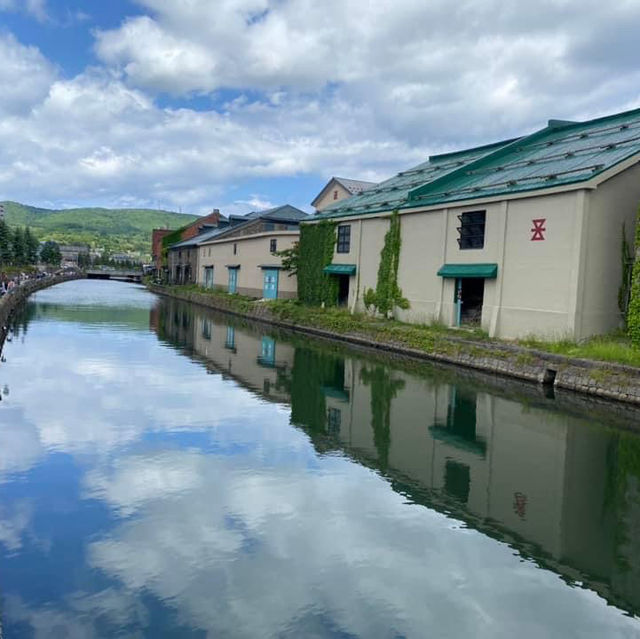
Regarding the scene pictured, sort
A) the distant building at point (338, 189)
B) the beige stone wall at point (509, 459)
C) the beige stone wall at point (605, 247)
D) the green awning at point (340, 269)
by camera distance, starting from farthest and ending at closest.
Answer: the distant building at point (338, 189) < the green awning at point (340, 269) < the beige stone wall at point (605, 247) < the beige stone wall at point (509, 459)

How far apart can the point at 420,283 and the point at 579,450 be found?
49.5 feet

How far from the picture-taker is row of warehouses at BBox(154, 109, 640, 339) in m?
19.0

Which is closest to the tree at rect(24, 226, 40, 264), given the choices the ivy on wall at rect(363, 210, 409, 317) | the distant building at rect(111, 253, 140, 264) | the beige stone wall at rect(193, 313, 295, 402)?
the distant building at rect(111, 253, 140, 264)

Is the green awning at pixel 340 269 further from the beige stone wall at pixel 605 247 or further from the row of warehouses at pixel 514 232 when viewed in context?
the beige stone wall at pixel 605 247

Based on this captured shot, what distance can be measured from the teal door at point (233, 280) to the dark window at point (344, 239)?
60.4 feet

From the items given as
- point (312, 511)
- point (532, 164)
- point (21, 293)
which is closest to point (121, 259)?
point (21, 293)

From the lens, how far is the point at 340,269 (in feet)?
106

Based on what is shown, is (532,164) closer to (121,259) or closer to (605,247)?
(605,247)

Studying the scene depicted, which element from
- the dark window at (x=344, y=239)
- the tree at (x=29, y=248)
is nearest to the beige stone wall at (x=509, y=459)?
the dark window at (x=344, y=239)

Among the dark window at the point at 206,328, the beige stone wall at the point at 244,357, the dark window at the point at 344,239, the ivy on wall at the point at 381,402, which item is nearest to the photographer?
the ivy on wall at the point at 381,402

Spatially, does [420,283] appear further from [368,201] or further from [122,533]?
[122,533]

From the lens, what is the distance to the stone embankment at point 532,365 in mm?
15555

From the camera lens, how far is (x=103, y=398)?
49.2 feet

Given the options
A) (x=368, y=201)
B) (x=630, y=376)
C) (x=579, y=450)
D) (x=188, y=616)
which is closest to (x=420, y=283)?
(x=368, y=201)
